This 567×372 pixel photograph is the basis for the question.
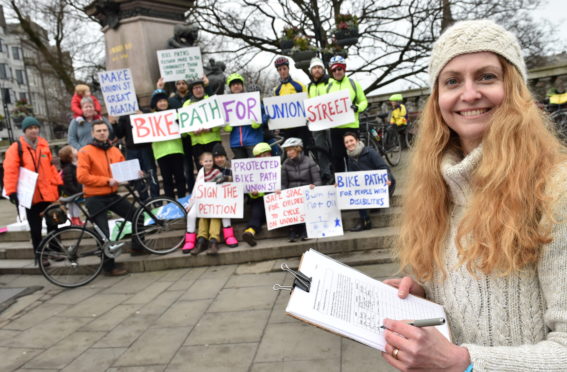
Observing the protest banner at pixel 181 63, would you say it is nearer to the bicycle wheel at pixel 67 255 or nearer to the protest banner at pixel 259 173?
the protest banner at pixel 259 173

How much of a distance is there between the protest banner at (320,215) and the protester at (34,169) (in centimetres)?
369

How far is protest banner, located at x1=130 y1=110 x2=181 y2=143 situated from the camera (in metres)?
6.78

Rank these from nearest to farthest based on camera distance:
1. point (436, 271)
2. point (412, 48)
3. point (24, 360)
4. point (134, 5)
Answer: point (436, 271)
point (24, 360)
point (134, 5)
point (412, 48)

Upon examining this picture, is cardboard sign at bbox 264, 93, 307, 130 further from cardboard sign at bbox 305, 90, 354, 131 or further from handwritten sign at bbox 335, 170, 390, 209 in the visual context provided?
handwritten sign at bbox 335, 170, 390, 209

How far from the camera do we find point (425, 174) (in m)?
1.38

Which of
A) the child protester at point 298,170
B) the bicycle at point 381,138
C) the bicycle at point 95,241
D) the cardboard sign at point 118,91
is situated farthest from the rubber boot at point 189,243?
the bicycle at point 381,138

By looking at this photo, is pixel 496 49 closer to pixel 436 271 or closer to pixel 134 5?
pixel 436 271

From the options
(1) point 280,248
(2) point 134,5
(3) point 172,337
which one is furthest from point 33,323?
(2) point 134,5

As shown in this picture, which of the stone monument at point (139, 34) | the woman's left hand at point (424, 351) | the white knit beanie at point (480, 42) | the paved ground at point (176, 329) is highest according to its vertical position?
the stone monument at point (139, 34)

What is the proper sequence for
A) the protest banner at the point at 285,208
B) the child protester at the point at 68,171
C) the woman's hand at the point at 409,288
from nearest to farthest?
the woman's hand at the point at 409,288
the protest banner at the point at 285,208
the child protester at the point at 68,171

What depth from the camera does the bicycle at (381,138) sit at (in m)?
9.81

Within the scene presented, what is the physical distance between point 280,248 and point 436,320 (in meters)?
4.75

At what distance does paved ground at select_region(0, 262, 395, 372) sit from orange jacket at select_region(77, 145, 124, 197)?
126cm

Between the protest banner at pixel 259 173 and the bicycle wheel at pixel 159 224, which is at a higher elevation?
the protest banner at pixel 259 173
